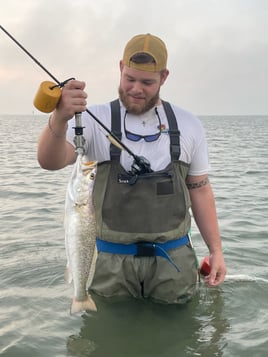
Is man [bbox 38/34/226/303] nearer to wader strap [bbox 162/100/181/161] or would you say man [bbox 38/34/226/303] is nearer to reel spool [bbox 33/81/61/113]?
wader strap [bbox 162/100/181/161]

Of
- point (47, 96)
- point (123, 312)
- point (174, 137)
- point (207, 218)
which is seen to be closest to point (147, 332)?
point (123, 312)

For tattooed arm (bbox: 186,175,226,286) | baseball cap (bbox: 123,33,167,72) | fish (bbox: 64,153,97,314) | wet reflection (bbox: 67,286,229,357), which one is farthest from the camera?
tattooed arm (bbox: 186,175,226,286)

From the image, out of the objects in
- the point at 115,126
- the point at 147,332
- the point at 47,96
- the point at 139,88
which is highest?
the point at 139,88

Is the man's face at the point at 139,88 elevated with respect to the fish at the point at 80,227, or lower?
elevated

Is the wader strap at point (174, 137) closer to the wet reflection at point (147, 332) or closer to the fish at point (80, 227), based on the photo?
the fish at point (80, 227)

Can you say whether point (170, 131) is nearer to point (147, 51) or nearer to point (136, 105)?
point (136, 105)

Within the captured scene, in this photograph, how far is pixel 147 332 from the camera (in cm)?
490

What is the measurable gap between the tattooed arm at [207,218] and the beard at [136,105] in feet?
2.67

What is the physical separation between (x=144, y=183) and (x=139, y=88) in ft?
2.70

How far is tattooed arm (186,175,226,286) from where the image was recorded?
4.92m

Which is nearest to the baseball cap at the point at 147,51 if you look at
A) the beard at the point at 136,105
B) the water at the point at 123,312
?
the beard at the point at 136,105

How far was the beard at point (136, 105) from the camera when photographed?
14.8 feet

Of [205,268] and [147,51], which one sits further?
[205,268]

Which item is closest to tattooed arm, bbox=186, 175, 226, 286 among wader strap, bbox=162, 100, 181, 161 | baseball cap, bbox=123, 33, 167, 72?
wader strap, bbox=162, 100, 181, 161
